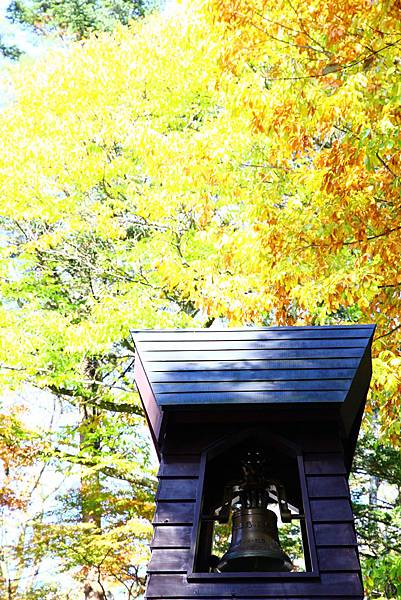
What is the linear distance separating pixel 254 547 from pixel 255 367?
760 millimetres

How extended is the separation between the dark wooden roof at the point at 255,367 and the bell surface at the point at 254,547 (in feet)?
1.88

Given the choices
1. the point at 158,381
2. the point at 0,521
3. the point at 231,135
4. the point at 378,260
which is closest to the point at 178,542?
the point at 158,381

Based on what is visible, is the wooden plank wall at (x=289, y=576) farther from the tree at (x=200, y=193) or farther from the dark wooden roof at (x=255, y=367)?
the tree at (x=200, y=193)

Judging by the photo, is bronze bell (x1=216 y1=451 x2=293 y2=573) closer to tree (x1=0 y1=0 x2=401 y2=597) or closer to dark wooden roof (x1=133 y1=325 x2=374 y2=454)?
dark wooden roof (x1=133 y1=325 x2=374 y2=454)

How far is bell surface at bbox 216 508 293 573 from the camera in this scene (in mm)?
2627

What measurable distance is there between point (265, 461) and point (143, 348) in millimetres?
788

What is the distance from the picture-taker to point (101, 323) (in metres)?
8.95

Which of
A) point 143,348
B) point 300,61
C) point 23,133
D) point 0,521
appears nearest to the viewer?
point 143,348

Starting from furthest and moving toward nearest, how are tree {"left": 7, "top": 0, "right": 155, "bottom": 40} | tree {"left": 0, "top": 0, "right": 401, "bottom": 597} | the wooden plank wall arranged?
tree {"left": 7, "top": 0, "right": 155, "bottom": 40}
tree {"left": 0, "top": 0, "right": 401, "bottom": 597}
the wooden plank wall

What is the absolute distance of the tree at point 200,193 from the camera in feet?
17.5

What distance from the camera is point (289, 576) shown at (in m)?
2.07

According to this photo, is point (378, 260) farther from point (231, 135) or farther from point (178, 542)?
point (178, 542)

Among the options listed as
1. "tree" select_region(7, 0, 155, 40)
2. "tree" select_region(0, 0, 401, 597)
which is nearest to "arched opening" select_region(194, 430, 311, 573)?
"tree" select_region(0, 0, 401, 597)

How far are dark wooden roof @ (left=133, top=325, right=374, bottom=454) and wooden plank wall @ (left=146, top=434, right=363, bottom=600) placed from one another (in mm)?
224
